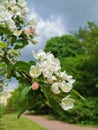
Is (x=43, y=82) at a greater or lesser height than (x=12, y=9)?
lesser

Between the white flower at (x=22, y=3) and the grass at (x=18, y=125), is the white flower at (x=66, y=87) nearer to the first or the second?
the white flower at (x=22, y=3)

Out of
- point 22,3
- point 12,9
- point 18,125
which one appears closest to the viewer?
point 12,9

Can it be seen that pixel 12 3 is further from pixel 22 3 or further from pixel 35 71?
pixel 35 71

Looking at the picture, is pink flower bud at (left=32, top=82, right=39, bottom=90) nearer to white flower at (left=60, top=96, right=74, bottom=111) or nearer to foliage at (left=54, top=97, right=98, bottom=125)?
white flower at (left=60, top=96, right=74, bottom=111)

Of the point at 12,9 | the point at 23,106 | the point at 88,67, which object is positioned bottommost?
the point at 23,106

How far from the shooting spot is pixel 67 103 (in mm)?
1431

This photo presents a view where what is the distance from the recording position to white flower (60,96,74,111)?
1416 millimetres

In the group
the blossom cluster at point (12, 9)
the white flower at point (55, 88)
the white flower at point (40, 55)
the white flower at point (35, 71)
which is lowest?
the white flower at point (55, 88)

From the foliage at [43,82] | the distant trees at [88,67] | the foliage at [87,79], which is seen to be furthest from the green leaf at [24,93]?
the distant trees at [88,67]

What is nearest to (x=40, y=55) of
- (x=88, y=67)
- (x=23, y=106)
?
(x=23, y=106)

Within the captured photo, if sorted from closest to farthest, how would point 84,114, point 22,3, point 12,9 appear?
point 12,9 < point 22,3 < point 84,114

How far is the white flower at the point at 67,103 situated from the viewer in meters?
1.42

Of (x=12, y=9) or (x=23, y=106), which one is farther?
(x=12, y=9)

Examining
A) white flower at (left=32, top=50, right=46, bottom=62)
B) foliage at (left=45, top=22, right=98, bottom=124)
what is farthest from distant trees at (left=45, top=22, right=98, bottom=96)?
white flower at (left=32, top=50, right=46, bottom=62)
